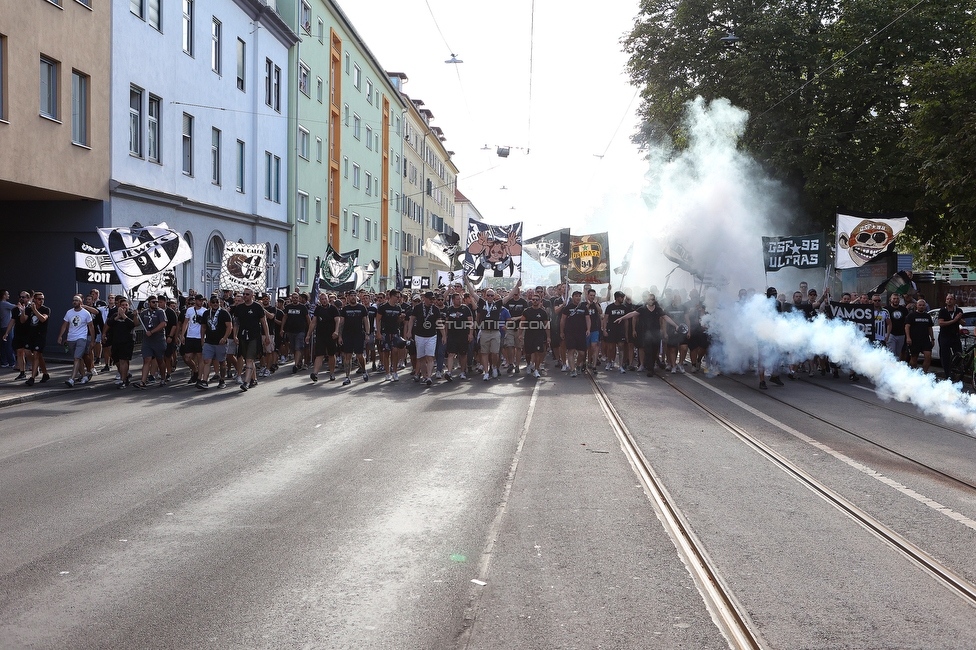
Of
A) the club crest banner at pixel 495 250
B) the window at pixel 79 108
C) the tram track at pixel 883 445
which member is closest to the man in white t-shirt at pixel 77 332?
the window at pixel 79 108

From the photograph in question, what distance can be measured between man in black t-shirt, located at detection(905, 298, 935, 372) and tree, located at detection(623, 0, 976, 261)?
9.86 metres

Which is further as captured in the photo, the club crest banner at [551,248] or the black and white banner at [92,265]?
the club crest banner at [551,248]

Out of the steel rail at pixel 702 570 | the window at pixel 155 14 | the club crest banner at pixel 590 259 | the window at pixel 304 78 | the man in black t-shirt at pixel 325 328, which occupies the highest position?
the window at pixel 304 78

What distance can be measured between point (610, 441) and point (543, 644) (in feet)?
18.7

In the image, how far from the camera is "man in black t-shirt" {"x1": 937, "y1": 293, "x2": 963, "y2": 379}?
1630 centimetres

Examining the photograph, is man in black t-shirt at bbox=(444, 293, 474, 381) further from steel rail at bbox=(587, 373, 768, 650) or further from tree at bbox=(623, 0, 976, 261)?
tree at bbox=(623, 0, 976, 261)

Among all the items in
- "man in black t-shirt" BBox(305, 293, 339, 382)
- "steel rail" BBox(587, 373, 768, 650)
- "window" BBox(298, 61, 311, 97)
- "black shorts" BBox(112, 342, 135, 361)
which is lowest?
"steel rail" BBox(587, 373, 768, 650)

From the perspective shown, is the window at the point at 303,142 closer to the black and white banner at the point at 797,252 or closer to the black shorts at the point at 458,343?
the black and white banner at the point at 797,252

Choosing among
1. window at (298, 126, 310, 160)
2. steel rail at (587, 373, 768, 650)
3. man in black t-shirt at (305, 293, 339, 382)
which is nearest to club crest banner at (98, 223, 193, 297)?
man in black t-shirt at (305, 293, 339, 382)

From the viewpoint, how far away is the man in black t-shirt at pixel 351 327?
1636 cm

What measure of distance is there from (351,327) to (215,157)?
1379 cm

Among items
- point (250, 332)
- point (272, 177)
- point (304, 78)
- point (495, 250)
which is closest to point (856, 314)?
point (495, 250)

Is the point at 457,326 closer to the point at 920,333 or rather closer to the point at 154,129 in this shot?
the point at 920,333

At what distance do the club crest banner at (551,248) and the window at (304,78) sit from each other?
15196 mm
